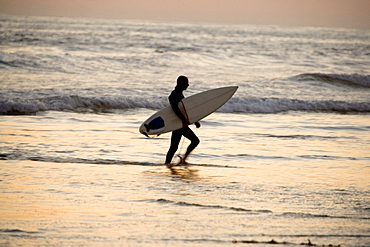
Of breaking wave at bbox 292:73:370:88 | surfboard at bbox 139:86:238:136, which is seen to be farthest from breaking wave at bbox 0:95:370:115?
breaking wave at bbox 292:73:370:88

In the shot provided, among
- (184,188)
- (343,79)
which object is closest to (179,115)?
(184,188)

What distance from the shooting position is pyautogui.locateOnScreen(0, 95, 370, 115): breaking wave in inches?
595

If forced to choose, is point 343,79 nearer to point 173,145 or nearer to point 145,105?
point 145,105

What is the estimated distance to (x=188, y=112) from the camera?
29.3 feet

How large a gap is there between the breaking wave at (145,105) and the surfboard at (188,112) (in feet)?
21.4

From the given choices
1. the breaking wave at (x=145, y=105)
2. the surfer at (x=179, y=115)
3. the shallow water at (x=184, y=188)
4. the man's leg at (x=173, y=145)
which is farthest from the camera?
the breaking wave at (x=145, y=105)

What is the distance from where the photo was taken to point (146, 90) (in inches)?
763

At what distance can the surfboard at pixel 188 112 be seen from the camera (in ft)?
28.0

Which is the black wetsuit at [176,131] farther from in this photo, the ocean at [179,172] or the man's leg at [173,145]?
the ocean at [179,172]

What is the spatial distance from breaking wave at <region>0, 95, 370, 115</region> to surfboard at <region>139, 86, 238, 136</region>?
653 centimetres

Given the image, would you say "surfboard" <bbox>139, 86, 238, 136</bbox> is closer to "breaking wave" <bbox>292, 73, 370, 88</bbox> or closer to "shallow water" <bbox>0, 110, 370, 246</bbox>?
"shallow water" <bbox>0, 110, 370, 246</bbox>

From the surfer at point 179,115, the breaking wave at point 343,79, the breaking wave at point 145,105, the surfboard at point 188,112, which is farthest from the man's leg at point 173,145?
the breaking wave at point 343,79

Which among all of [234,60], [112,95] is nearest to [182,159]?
[112,95]

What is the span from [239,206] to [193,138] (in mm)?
2735
